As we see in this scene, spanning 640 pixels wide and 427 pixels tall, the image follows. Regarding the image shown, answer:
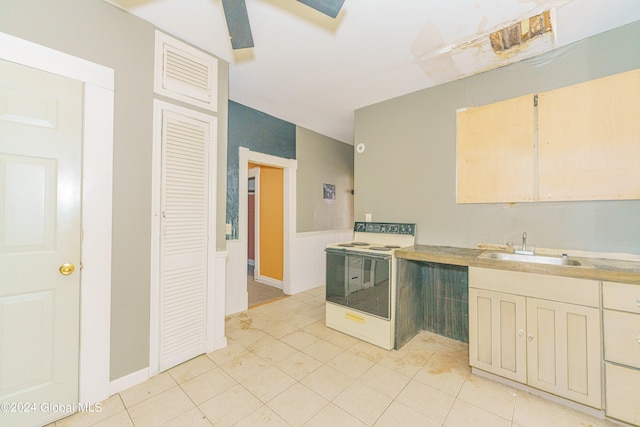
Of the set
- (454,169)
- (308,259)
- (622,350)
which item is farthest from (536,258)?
(308,259)

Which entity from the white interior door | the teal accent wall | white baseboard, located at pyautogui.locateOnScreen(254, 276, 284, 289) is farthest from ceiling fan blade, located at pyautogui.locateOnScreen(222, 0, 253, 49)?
white baseboard, located at pyautogui.locateOnScreen(254, 276, 284, 289)

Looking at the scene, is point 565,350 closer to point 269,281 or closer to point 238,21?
point 238,21

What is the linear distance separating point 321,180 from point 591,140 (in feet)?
10.8

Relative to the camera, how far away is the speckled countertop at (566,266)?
1.48m

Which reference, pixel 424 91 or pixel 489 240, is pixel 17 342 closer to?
pixel 489 240

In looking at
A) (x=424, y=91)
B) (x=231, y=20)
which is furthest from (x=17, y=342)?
(x=424, y=91)

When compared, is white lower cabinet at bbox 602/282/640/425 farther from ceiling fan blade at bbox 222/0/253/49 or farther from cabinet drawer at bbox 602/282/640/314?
ceiling fan blade at bbox 222/0/253/49

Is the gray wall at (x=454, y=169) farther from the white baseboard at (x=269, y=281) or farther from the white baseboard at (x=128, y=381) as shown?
the white baseboard at (x=128, y=381)

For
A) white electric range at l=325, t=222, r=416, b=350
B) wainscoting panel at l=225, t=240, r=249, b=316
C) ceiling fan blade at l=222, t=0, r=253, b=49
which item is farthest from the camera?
wainscoting panel at l=225, t=240, r=249, b=316

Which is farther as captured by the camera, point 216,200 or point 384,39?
point 216,200

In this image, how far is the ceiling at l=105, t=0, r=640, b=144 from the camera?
174 centimetres

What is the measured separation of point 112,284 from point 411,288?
255 centimetres

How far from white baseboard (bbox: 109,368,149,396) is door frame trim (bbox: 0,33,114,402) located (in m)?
0.04

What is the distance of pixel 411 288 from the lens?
103 inches
